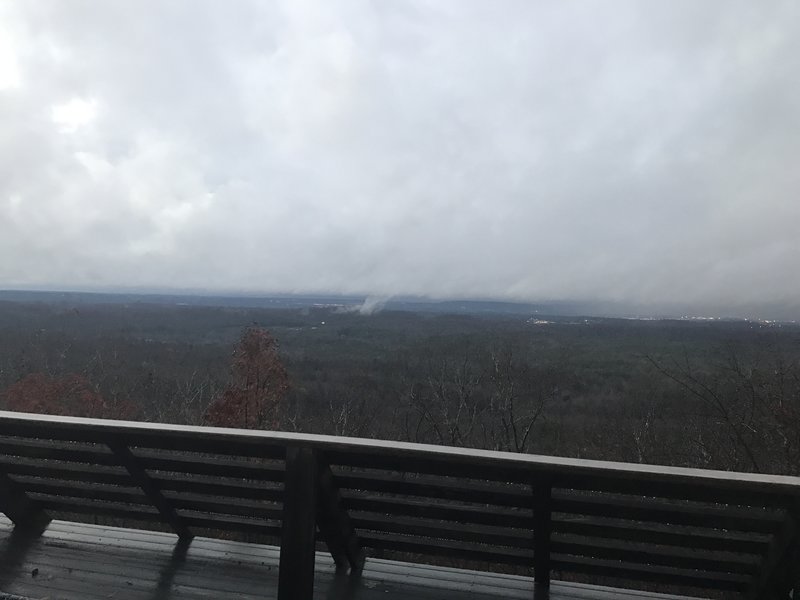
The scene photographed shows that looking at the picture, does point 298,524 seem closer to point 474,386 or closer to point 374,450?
point 374,450

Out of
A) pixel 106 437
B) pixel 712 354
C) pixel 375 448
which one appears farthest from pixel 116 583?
pixel 712 354

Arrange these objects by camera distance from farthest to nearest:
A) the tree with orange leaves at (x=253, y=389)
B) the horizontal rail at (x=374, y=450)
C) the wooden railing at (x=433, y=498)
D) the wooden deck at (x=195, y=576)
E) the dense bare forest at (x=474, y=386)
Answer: the tree with orange leaves at (x=253, y=389), the dense bare forest at (x=474, y=386), the wooden deck at (x=195, y=576), the wooden railing at (x=433, y=498), the horizontal rail at (x=374, y=450)

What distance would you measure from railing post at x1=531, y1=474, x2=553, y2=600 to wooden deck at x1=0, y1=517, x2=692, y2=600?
0.20 ft

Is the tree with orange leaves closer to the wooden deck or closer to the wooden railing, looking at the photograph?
the wooden deck

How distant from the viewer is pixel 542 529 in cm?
263

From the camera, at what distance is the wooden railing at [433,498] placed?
87.4 inches

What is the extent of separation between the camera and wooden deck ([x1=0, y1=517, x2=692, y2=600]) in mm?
2994

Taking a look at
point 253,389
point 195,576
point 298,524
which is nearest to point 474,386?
point 253,389

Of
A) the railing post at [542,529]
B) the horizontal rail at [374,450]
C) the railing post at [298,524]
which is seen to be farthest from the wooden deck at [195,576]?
the horizontal rail at [374,450]

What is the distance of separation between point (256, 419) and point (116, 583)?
1434 cm

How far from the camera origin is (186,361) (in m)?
30.1

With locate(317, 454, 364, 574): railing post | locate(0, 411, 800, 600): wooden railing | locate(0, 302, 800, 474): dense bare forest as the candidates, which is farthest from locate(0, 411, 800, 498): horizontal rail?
locate(0, 302, 800, 474): dense bare forest

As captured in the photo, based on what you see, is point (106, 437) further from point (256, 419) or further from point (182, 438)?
point (256, 419)

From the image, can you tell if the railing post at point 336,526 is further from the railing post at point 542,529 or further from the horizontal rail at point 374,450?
the railing post at point 542,529
